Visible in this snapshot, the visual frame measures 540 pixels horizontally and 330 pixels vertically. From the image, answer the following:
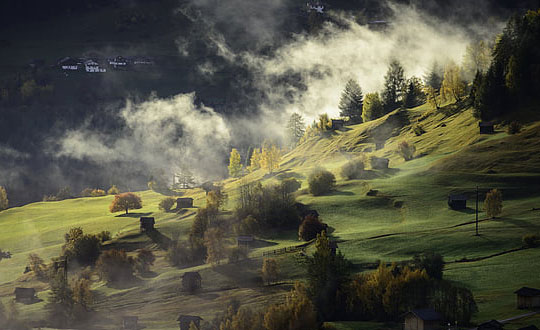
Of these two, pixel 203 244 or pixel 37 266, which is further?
pixel 37 266

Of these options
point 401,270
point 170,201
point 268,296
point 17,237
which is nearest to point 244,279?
point 268,296

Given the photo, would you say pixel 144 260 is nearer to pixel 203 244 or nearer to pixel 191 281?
pixel 203 244

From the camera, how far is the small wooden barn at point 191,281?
315 ft

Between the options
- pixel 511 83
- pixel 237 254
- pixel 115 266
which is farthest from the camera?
pixel 511 83

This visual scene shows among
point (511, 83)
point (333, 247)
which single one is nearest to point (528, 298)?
point (333, 247)

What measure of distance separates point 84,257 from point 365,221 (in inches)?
2210

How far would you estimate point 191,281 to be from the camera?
9700cm

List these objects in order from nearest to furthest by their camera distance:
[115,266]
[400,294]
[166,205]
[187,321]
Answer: [400,294]
[187,321]
[115,266]
[166,205]

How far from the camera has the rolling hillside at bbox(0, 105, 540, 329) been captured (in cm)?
8650

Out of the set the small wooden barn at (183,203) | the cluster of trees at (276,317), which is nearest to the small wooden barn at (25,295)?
the cluster of trees at (276,317)

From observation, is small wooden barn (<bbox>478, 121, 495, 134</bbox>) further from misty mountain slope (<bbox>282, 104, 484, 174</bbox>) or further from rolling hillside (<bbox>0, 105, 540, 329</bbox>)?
rolling hillside (<bbox>0, 105, 540, 329</bbox>)

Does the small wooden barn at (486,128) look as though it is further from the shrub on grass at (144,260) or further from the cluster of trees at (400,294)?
the shrub on grass at (144,260)

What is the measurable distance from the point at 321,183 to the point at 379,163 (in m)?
20.1

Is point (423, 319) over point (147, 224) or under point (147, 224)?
under
